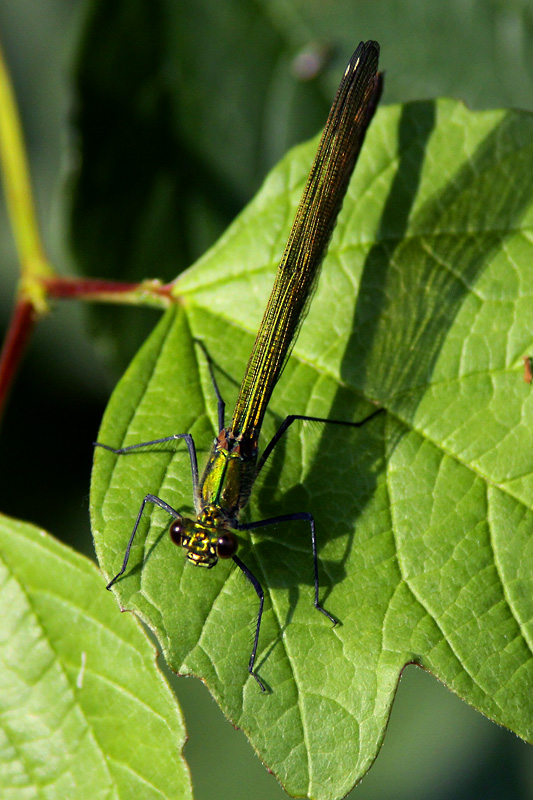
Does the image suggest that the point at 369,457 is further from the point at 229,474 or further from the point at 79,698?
Result: the point at 79,698

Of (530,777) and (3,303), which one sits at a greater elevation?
(3,303)

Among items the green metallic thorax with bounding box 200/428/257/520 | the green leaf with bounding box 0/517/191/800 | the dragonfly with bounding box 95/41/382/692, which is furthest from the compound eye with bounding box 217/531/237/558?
the green leaf with bounding box 0/517/191/800

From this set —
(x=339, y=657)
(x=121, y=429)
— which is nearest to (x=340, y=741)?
(x=339, y=657)

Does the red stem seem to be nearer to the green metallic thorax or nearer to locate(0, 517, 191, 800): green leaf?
the green metallic thorax

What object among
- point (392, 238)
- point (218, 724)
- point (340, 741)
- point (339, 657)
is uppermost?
point (392, 238)

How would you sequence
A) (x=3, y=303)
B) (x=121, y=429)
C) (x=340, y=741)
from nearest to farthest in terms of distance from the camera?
1. (x=340, y=741)
2. (x=121, y=429)
3. (x=3, y=303)

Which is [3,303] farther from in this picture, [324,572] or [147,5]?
[324,572]

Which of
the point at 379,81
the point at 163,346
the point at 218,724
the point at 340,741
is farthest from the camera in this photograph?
the point at 218,724
